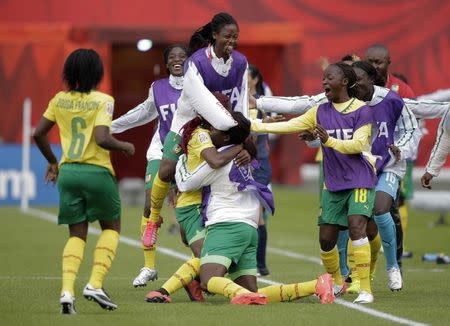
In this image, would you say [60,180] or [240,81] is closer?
[60,180]

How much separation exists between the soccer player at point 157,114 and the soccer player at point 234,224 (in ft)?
6.54

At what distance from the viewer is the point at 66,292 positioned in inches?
432

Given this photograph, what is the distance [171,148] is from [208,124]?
29.3 inches

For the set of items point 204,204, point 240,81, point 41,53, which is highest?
point 41,53

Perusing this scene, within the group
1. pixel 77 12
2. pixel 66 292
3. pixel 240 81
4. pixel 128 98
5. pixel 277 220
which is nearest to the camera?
pixel 66 292

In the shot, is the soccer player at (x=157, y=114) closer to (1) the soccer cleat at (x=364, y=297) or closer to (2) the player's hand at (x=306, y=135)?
(2) the player's hand at (x=306, y=135)

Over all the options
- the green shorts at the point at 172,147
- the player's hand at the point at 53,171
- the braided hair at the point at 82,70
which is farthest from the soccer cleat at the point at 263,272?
the braided hair at the point at 82,70

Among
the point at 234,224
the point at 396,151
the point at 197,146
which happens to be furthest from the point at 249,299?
the point at 396,151

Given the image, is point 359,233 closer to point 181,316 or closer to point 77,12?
point 181,316

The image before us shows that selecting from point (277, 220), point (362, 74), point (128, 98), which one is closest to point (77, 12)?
point (128, 98)

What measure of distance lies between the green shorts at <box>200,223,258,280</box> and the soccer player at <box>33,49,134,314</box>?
0.79 metres

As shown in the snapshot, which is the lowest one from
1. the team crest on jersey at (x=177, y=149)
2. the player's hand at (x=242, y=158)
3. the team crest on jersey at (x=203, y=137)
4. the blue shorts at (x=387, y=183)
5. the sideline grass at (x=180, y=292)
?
the sideline grass at (x=180, y=292)

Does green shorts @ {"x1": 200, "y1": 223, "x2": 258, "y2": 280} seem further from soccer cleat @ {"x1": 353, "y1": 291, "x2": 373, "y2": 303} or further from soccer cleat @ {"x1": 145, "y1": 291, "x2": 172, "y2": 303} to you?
soccer cleat @ {"x1": 353, "y1": 291, "x2": 373, "y2": 303}

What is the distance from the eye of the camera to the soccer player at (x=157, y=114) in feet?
45.1
